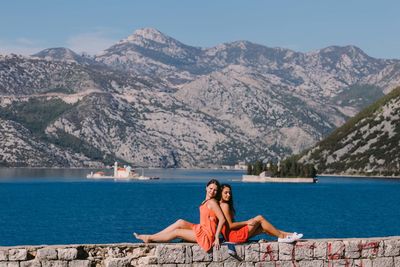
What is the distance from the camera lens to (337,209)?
14400 centimetres

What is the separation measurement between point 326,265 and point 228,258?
117 inches

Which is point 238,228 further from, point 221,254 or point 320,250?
point 320,250

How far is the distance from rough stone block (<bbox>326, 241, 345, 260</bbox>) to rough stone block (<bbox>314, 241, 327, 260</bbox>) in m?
0.12

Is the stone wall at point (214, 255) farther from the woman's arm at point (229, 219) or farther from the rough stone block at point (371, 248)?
the woman's arm at point (229, 219)

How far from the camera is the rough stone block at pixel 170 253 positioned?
880 inches

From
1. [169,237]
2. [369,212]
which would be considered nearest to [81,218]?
[369,212]

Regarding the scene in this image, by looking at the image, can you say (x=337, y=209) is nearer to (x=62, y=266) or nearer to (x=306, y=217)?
(x=306, y=217)

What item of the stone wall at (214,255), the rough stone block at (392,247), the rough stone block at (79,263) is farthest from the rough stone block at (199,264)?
the rough stone block at (392,247)

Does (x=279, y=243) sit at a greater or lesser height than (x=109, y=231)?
greater

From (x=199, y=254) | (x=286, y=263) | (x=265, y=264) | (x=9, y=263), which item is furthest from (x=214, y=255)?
(x=9, y=263)

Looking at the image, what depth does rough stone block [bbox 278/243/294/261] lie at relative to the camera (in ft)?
75.7

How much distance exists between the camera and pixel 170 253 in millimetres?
22391

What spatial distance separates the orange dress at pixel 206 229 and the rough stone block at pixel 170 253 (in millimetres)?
593

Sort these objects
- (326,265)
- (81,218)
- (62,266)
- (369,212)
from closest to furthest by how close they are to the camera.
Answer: (62,266) → (326,265) → (81,218) → (369,212)
